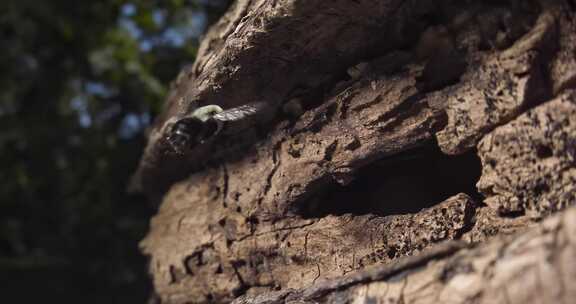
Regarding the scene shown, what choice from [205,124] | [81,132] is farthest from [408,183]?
[81,132]

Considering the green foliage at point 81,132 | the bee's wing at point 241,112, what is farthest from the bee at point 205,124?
the green foliage at point 81,132

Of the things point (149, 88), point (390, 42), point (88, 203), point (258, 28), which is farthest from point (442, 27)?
point (88, 203)

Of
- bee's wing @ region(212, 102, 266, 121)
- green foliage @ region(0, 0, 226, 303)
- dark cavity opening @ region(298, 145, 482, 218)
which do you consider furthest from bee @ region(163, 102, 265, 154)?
green foliage @ region(0, 0, 226, 303)

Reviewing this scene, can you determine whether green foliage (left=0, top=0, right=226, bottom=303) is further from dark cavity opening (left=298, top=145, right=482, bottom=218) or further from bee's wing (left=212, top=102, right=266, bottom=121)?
dark cavity opening (left=298, top=145, right=482, bottom=218)

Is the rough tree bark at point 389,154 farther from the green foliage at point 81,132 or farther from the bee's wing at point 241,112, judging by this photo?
the green foliage at point 81,132

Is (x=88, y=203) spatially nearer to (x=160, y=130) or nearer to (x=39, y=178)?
(x=39, y=178)

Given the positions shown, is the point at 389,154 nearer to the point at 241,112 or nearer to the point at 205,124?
the point at 241,112

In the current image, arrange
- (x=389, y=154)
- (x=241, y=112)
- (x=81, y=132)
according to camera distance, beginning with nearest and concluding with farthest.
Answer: (x=389, y=154)
(x=241, y=112)
(x=81, y=132)
